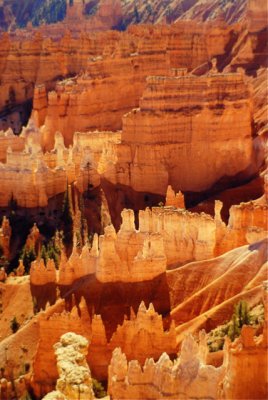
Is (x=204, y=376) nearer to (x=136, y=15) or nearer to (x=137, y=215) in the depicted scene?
(x=137, y=215)

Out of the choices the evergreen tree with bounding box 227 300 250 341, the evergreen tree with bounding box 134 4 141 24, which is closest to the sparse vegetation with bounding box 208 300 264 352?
the evergreen tree with bounding box 227 300 250 341

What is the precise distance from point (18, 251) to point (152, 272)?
12.1 metres

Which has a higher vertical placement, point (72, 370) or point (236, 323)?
point (236, 323)

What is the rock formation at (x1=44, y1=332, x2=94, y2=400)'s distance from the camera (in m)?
25.2

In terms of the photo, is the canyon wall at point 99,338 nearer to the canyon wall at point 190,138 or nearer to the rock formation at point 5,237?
the rock formation at point 5,237

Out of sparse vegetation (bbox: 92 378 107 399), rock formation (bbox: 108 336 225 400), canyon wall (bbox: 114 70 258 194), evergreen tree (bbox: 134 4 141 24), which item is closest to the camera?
rock formation (bbox: 108 336 225 400)

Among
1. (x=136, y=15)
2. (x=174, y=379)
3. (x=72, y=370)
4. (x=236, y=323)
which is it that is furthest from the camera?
(x=136, y=15)

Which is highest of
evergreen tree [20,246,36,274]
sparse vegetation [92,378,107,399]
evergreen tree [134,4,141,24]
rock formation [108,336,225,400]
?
evergreen tree [134,4,141,24]

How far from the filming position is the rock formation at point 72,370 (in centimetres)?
2523

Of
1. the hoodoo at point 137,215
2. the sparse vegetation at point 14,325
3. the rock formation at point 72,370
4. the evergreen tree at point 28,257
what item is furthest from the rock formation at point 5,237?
the rock formation at point 72,370

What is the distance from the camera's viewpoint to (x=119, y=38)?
218 ft

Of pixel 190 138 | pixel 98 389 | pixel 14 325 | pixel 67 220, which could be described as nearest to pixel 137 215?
pixel 67 220

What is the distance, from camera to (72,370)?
26.4 metres

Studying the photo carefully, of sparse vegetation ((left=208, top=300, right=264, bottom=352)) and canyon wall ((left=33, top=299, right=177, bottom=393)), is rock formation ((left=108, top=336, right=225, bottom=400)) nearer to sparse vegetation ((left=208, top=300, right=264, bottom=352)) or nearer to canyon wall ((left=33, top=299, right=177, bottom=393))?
sparse vegetation ((left=208, top=300, right=264, bottom=352))
